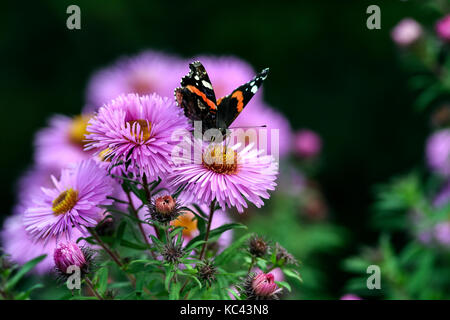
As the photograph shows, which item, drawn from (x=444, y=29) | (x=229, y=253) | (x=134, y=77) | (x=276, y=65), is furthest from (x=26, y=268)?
(x=276, y=65)

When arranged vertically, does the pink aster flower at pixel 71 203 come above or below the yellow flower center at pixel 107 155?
below

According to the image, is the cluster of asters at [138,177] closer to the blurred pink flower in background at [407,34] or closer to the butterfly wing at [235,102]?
the butterfly wing at [235,102]

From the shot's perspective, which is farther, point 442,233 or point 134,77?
point 134,77

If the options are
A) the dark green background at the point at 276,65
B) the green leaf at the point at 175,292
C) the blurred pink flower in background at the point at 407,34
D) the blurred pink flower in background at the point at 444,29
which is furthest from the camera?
the dark green background at the point at 276,65

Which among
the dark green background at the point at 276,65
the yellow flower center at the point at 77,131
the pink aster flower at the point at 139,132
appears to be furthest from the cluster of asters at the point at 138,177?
the dark green background at the point at 276,65

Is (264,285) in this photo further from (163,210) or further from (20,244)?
(20,244)

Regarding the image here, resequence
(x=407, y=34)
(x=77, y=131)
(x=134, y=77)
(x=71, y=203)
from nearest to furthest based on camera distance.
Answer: (x=71, y=203), (x=407, y=34), (x=77, y=131), (x=134, y=77)

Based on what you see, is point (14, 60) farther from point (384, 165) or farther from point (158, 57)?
point (384, 165)
